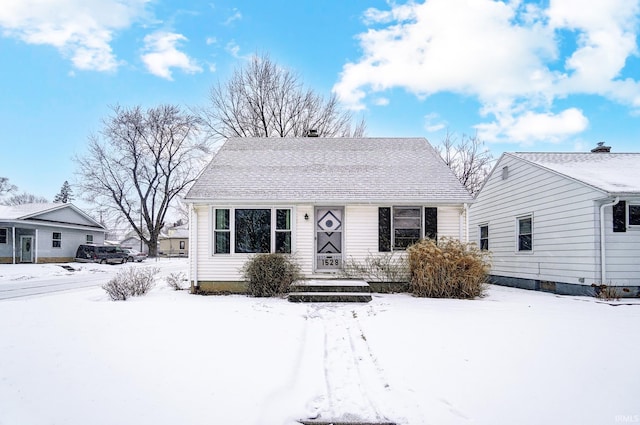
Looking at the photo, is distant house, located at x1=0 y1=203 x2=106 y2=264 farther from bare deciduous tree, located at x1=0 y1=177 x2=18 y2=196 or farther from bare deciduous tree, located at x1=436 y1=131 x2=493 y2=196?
bare deciduous tree, located at x1=0 y1=177 x2=18 y2=196

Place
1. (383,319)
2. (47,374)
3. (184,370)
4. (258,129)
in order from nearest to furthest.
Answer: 1. (47,374)
2. (184,370)
3. (383,319)
4. (258,129)

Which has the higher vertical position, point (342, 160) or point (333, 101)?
point (333, 101)

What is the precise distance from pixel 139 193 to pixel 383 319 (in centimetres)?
3573

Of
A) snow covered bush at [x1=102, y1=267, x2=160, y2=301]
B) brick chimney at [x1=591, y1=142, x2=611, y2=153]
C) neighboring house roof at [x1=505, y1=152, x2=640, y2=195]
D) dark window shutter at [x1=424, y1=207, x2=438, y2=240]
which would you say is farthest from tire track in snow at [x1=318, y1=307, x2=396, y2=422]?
brick chimney at [x1=591, y1=142, x2=611, y2=153]

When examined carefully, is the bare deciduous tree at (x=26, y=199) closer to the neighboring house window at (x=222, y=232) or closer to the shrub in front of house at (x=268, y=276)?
the neighboring house window at (x=222, y=232)

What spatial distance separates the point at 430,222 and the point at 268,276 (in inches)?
195

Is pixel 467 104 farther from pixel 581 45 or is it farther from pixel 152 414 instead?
pixel 152 414

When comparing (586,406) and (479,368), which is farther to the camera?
(479,368)

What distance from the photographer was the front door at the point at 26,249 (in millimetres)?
25172

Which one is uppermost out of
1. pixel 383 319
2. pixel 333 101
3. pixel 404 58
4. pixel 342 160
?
pixel 333 101

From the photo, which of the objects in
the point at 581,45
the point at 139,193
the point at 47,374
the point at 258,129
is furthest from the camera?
the point at 139,193

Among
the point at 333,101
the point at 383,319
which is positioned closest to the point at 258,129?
the point at 333,101

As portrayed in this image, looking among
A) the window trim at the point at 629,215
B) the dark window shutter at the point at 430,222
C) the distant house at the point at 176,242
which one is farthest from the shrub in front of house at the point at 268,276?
the distant house at the point at 176,242

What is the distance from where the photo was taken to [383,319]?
6520 millimetres
